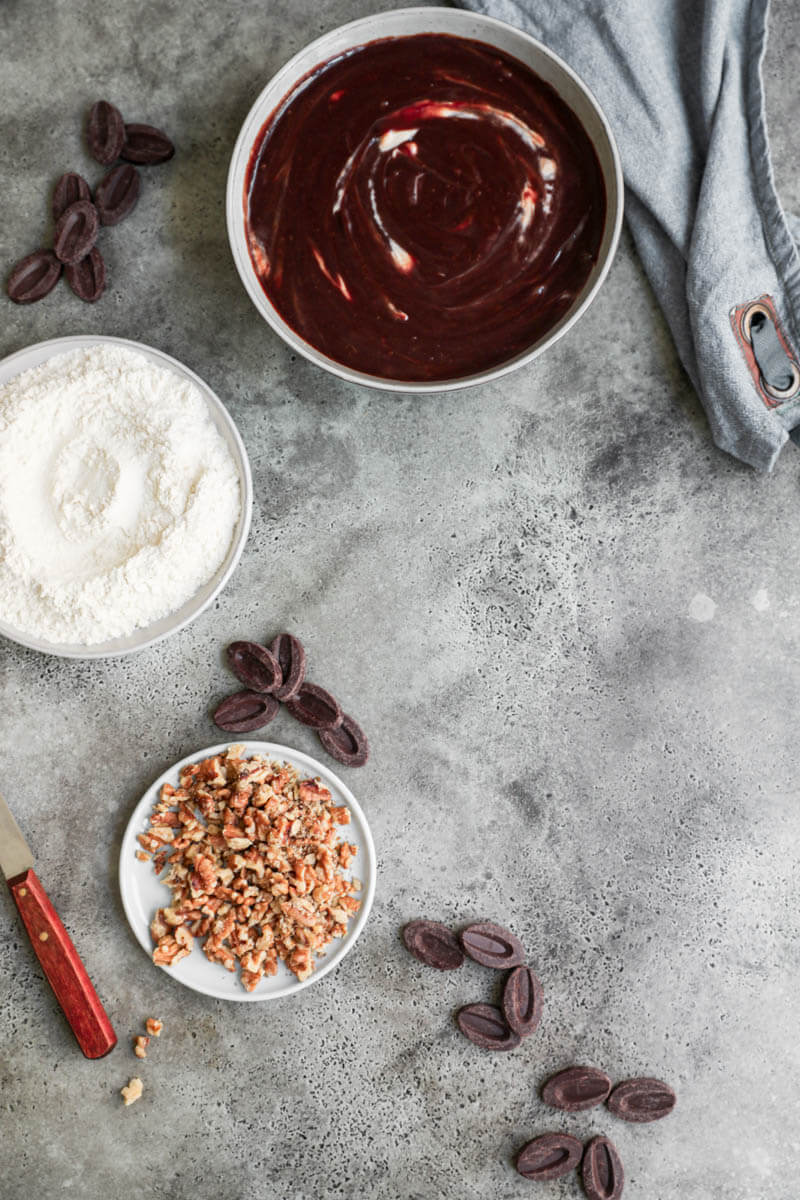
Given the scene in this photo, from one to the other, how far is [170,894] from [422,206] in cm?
140

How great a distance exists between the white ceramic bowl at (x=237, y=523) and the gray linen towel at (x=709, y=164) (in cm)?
93

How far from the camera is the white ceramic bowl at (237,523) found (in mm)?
1744

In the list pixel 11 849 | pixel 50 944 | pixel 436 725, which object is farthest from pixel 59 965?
pixel 436 725

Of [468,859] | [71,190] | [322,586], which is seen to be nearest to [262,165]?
[71,190]

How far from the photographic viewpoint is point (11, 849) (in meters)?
1.83

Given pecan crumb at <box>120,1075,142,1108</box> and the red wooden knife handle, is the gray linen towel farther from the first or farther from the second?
pecan crumb at <box>120,1075,142,1108</box>

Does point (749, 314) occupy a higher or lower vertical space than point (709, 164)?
lower

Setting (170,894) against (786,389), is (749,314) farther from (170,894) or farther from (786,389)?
Answer: (170,894)

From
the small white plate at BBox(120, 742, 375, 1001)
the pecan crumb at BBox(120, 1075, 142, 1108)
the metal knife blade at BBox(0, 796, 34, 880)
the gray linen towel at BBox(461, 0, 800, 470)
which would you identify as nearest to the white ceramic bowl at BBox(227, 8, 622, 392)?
the gray linen towel at BBox(461, 0, 800, 470)

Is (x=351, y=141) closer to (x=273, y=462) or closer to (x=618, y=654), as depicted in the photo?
(x=273, y=462)

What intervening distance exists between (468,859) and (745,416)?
106 cm

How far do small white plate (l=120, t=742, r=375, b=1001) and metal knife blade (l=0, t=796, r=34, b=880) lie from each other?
20cm

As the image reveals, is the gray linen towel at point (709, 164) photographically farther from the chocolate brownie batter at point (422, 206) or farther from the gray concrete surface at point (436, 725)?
the chocolate brownie batter at point (422, 206)

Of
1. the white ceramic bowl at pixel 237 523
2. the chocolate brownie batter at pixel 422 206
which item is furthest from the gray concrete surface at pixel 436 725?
the chocolate brownie batter at pixel 422 206
